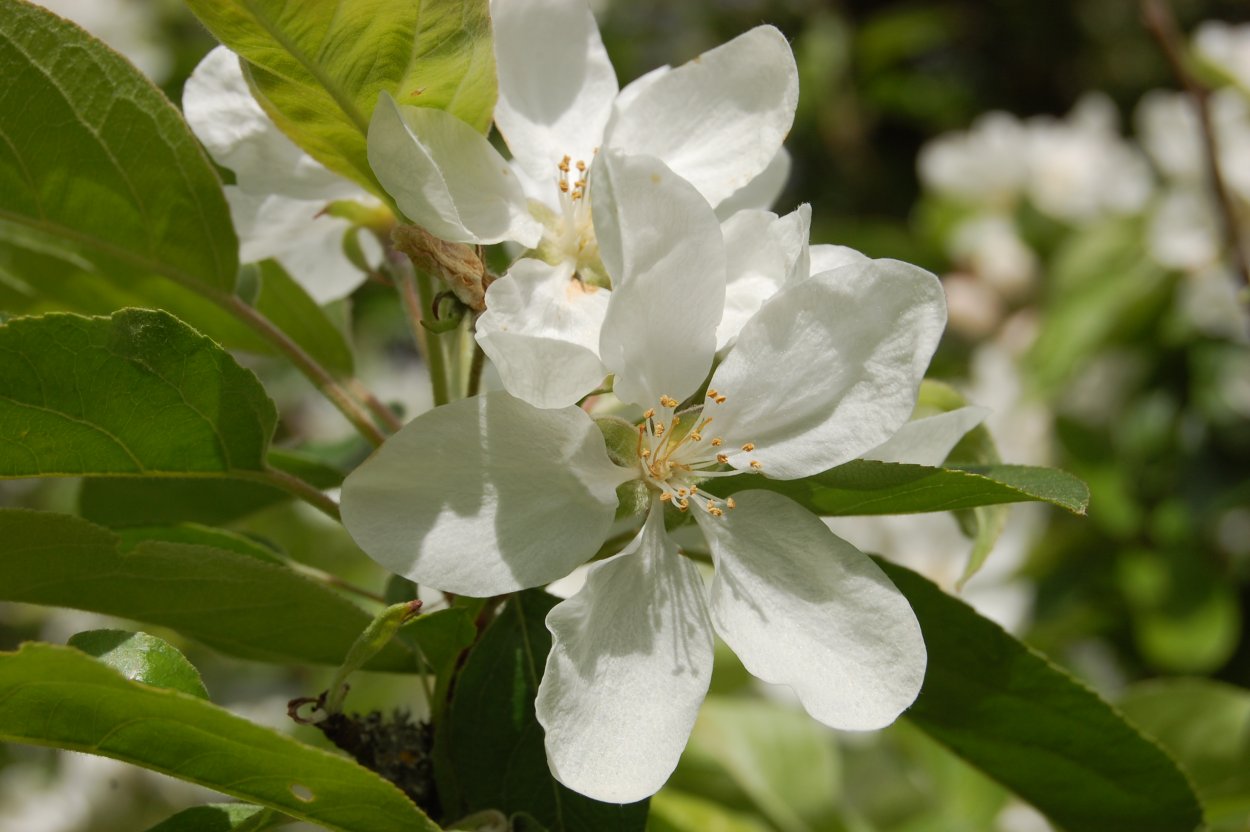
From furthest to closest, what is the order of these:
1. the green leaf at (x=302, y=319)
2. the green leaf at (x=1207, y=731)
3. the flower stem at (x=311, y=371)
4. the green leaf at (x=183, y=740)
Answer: the green leaf at (x=1207, y=731) → the green leaf at (x=302, y=319) → the flower stem at (x=311, y=371) → the green leaf at (x=183, y=740)

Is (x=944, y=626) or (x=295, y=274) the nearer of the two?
(x=944, y=626)

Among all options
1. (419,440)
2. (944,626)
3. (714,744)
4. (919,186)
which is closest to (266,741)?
(419,440)

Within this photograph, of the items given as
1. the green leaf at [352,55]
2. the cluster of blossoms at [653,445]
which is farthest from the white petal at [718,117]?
the green leaf at [352,55]

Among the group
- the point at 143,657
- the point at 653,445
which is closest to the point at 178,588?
the point at 143,657

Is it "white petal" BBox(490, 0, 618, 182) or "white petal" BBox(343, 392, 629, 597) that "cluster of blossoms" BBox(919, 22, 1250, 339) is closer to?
"white petal" BBox(490, 0, 618, 182)

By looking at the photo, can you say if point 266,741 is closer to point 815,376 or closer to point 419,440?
point 419,440

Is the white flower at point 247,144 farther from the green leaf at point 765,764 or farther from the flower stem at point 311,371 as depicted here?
the green leaf at point 765,764

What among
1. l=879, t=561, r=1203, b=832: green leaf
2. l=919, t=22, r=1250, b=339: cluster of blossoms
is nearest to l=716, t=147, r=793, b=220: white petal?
l=879, t=561, r=1203, b=832: green leaf
